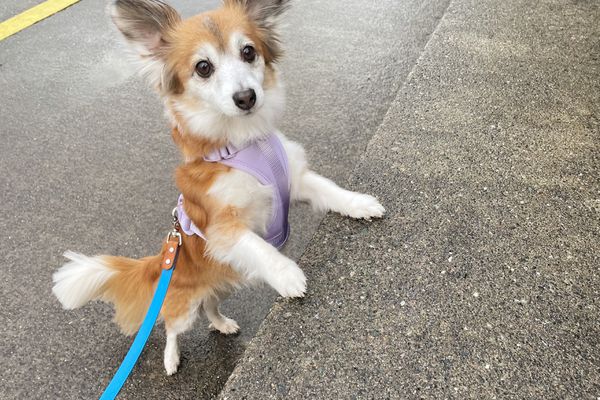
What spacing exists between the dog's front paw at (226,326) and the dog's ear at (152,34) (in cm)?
127

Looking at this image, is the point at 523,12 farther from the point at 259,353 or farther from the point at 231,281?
the point at 259,353

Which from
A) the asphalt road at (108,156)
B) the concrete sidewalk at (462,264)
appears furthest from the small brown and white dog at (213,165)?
the asphalt road at (108,156)

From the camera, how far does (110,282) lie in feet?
7.63

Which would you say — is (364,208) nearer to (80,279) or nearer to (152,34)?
(152,34)

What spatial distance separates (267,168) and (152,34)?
2.55 feet

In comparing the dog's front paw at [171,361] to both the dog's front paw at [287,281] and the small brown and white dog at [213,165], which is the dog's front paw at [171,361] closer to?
the small brown and white dog at [213,165]

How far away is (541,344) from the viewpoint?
1.70 m

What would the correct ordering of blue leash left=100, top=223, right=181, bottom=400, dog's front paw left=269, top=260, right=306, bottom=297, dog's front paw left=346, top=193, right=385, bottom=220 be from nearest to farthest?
blue leash left=100, top=223, right=181, bottom=400 → dog's front paw left=269, top=260, right=306, bottom=297 → dog's front paw left=346, top=193, right=385, bottom=220

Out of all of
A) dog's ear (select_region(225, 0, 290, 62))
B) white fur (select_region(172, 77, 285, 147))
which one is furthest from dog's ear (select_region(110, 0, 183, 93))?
dog's ear (select_region(225, 0, 290, 62))

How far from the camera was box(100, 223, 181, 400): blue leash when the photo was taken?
1655 mm

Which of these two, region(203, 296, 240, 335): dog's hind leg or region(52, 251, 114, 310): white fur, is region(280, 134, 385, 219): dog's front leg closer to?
region(203, 296, 240, 335): dog's hind leg

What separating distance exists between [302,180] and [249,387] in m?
1.00

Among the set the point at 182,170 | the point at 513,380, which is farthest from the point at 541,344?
the point at 182,170

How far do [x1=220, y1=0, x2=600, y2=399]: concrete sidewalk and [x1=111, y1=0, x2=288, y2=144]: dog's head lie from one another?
632 millimetres
